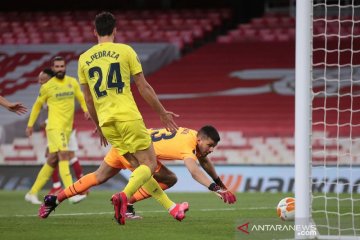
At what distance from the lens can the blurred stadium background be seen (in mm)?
16578

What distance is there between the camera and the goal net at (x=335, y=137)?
8117mm

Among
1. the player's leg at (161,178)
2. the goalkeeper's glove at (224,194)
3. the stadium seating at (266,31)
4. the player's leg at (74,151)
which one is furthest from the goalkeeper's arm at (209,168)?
the stadium seating at (266,31)

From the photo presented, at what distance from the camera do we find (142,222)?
8.94 metres

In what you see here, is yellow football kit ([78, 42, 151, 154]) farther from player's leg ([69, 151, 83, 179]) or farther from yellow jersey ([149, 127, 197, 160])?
player's leg ([69, 151, 83, 179])

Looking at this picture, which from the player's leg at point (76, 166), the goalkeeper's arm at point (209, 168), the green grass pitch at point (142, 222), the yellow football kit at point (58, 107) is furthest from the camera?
the player's leg at point (76, 166)

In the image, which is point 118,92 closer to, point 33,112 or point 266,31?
point 33,112

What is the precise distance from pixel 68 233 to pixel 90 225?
70 cm

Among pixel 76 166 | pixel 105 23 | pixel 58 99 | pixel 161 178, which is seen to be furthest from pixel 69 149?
pixel 105 23

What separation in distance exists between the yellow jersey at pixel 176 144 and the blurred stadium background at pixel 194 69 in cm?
613

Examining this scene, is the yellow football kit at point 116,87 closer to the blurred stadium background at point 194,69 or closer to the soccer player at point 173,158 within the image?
the soccer player at point 173,158

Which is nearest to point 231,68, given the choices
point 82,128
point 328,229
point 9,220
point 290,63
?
point 290,63

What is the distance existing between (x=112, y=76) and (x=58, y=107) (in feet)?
16.7

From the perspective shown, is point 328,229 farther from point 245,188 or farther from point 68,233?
point 245,188

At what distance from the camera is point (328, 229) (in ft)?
24.8
